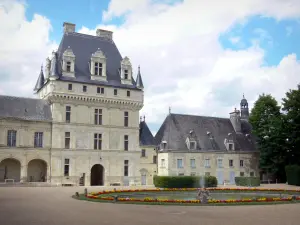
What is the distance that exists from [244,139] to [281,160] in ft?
28.1

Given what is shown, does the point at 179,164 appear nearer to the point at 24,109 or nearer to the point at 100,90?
the point at 100,90

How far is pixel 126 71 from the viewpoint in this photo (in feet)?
161

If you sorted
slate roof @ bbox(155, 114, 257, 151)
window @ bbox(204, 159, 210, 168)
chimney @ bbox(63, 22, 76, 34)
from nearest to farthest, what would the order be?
chimney @ bbox(63, 22, 76, 34) < slate roof @ bbox(155, 114, 257, 151) < window @ bbox(204, 159, 210, 168)

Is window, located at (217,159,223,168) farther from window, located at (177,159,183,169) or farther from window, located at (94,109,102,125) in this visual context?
window, located at (94,109,102,125)

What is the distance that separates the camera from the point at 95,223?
13570mm

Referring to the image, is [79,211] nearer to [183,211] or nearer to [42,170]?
[183,211]

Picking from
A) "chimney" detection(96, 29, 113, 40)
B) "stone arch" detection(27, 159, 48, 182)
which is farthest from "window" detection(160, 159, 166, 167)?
"chimney" detection(96, 29, 113, 40)

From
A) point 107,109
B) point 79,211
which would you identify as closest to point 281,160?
point 107,109

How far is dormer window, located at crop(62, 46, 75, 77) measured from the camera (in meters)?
45.1

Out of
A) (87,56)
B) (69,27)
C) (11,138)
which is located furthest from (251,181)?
(69,27)

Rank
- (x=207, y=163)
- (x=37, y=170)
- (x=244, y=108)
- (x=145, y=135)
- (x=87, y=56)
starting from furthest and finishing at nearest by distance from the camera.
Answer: (x=244, y=108) → (x=207, y=163) → (x=145, y=135) → (x=87, y=56) → (x=37, y=170)

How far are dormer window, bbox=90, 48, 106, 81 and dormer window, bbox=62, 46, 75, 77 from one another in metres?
2.52

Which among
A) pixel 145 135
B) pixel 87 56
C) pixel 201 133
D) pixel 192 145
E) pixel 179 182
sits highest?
pixel 87 56

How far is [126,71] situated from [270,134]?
20903mm
